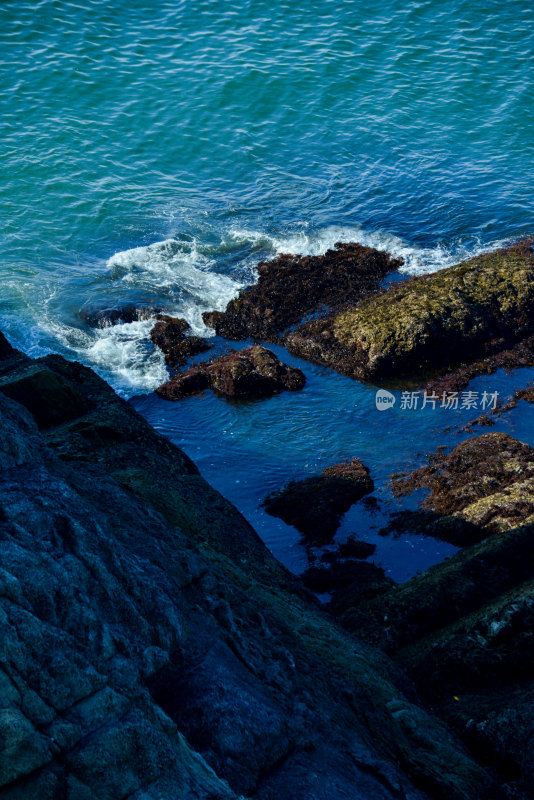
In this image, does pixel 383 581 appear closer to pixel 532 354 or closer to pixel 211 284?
pixel 532 354

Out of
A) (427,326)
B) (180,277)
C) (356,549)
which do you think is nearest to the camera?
(356,549)

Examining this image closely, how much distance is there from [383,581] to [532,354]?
10.5 metres

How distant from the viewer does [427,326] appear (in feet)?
72.0

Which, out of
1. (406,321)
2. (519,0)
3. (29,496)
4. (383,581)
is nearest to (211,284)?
(406,321)

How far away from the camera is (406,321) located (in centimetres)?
2220

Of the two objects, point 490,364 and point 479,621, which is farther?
point 490,364

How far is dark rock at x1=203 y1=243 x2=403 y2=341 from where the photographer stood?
24.3 metres

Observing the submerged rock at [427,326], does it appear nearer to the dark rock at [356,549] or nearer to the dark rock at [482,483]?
the dark rock at [482,483]

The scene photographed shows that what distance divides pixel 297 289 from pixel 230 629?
58.8 ft

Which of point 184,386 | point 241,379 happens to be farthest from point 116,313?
point 241,379
